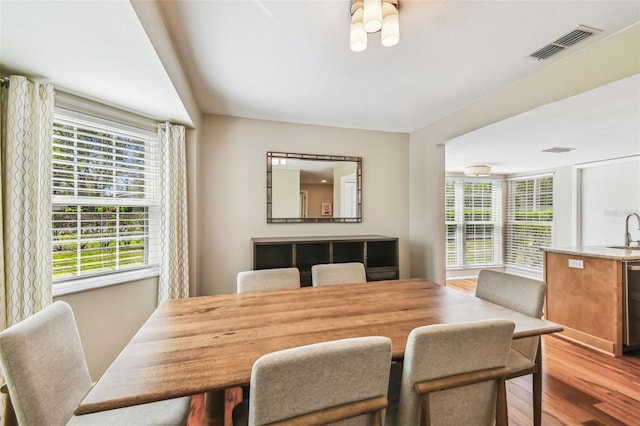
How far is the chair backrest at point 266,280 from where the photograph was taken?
6.61ft

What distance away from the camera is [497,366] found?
44.3 inches

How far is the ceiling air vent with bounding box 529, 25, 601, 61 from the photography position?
167cm

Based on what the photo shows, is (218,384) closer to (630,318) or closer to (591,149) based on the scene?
(630,318)

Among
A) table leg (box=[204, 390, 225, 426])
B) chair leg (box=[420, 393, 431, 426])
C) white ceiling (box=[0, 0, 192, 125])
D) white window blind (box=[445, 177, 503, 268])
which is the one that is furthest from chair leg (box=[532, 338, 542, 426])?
white window blind (box=[445, 177, 503, 268])

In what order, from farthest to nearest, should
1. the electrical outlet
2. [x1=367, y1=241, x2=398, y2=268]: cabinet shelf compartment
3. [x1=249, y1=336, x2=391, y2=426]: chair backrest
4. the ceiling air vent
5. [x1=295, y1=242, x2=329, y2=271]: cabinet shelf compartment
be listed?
1. [x1=367, y1=241, x2=398, y2=268]: cabinet shelf compartment
2. [x1=295, y1=242, x2=329, y2=271]: cabinet shelf compartment
3. the electrical outlet
4. the ceiling air vent
5. [x1=249, y1=336, x2=391, y2=426]: chair backrest

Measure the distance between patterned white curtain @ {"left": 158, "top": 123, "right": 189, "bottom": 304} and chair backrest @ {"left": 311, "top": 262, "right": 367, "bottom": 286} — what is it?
129 centimetres

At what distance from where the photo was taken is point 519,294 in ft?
5.60

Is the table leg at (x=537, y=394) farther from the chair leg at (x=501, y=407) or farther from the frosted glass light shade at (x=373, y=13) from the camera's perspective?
the frosted glass light shade at (x=373, y=13)

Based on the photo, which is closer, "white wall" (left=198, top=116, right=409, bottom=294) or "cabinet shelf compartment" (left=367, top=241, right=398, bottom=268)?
"white wall" (left=198, top=116, right=409, bottom=294)

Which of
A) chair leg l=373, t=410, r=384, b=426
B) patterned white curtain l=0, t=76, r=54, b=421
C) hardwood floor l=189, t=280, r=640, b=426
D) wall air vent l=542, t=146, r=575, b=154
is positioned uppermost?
wall air vent l=542, t=146, r=575, b=154

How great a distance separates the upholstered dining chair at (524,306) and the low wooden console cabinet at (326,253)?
1314 mm

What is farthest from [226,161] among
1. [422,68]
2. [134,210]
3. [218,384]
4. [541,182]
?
[541,182]

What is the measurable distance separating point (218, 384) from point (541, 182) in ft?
21.2

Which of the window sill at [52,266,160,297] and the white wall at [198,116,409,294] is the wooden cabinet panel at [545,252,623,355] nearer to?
the white wall at [198,116,409,294]
